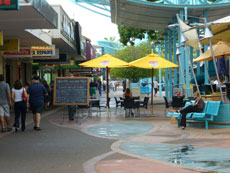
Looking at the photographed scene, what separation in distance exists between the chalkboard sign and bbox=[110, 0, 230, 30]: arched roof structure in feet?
26.9

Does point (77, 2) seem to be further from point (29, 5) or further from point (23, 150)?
point (23, 150)

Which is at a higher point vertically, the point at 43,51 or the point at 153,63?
the point at 43,51

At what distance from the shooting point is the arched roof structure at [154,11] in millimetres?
21219

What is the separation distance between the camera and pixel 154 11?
22.4 metres

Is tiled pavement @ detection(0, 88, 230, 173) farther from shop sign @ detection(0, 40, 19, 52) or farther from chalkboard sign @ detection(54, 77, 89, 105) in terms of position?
shop sign @ detection(0, 40, 19, 52)

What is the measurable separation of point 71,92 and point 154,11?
34.3ft

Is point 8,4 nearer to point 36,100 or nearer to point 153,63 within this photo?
point 36,100

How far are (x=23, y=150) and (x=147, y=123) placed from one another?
19.5ft

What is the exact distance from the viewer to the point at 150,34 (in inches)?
1281

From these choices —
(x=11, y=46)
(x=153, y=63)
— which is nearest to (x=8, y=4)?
(x=11, y=46)

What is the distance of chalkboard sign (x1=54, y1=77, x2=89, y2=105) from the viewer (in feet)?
45.9

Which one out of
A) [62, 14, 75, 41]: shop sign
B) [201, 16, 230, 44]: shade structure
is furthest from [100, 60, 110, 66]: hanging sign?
[62, 14, 75, 41]: shop sign

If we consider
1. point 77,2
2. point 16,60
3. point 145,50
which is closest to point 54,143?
point 16,60

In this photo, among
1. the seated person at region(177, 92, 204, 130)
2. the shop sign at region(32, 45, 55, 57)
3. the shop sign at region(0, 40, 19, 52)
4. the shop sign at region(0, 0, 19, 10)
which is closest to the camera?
the shop sign at region(0, 0, 19, 10)
